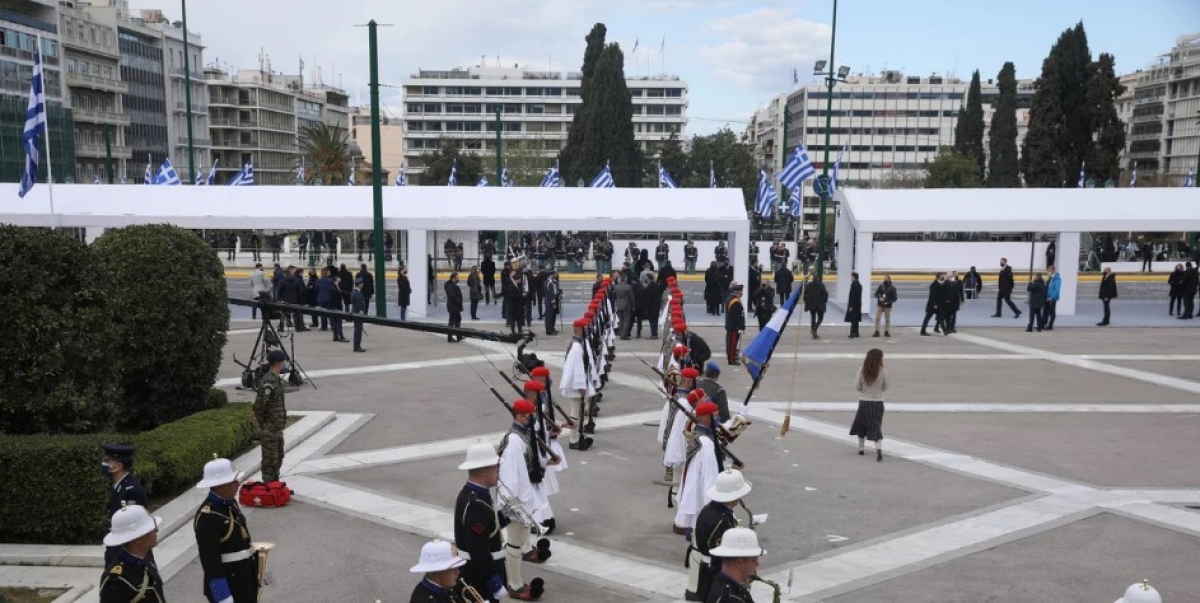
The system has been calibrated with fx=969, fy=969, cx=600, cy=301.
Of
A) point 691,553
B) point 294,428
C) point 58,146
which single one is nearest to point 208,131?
point 58,146

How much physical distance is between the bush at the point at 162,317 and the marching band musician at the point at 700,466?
25.6 ft

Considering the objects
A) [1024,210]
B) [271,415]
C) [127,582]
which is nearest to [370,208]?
[271,415]

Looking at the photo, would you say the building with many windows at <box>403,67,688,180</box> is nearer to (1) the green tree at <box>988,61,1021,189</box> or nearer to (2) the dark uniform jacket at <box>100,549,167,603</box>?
(1) the green tree at <box>988,61,1021,189</box>

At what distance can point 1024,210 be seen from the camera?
1164 inches

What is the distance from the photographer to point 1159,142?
11231 cm

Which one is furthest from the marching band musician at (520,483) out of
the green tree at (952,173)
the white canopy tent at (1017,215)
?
the green tree at (952,173)

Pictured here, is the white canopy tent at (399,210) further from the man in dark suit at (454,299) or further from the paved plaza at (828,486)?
the paved plaza at (828,486)

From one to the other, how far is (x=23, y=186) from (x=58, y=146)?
43490 millimetres

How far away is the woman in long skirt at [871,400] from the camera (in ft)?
44.2

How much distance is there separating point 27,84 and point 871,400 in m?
70.8

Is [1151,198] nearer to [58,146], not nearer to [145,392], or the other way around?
[145,392]

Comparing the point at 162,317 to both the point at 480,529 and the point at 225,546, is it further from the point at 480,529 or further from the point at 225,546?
the point at 480,529

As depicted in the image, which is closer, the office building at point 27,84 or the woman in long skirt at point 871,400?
the woman in long skirt at point 871,400

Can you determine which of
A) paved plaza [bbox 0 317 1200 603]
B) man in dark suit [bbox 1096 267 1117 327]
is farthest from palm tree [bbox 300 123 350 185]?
man in dark suit [bbox 1096 267 1117 327]
